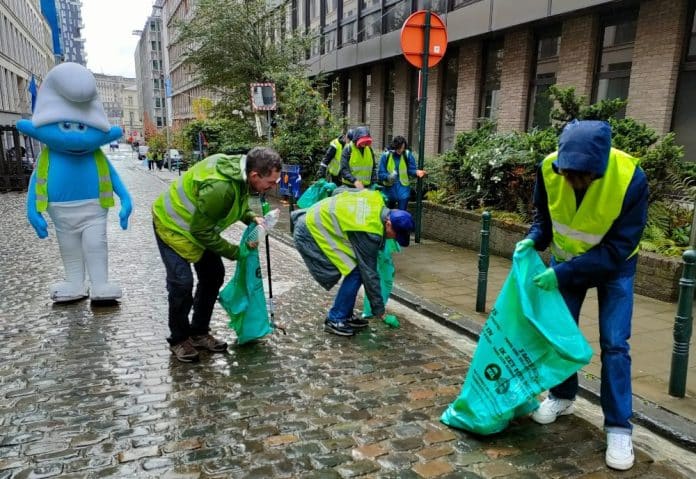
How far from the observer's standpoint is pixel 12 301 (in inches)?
227

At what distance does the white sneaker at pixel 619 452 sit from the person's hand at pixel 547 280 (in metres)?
0.90

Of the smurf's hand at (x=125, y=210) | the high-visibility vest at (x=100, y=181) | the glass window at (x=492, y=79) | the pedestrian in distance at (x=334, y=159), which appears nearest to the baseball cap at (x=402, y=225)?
the smurf's hand at (x=125, y=210)

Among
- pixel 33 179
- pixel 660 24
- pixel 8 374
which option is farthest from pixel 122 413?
pixel 660 24

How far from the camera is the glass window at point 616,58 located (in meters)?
10.5

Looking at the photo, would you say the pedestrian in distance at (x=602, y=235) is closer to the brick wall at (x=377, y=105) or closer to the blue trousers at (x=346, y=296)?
the blue trousers at (x=346, y=296)

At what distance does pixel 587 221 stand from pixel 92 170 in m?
4.86

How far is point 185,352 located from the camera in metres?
4.22

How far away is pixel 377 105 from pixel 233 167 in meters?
16.4

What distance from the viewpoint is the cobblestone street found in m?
2.89

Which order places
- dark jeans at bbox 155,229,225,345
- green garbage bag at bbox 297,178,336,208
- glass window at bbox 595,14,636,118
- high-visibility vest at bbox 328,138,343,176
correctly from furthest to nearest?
glass window at bbox 595,14,636,118, high-visibility vest at bbox 328,138,343,176, green garbage bag at bbox 297,178,336,208, dark jeans at bbox 155,229,225,345

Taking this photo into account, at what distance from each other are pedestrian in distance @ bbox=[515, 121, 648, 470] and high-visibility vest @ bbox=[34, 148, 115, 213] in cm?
447

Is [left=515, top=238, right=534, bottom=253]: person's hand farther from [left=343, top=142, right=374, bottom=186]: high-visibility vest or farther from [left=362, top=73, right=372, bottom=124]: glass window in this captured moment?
[left=362, top=73, right=372, bottom=124]: glass window

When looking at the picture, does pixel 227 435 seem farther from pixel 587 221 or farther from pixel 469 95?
pixel 469 95

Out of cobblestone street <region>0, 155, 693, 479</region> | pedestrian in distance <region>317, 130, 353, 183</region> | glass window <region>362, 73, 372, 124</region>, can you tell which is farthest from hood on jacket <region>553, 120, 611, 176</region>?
glass window <region>362, 73, 372, 124</region>
